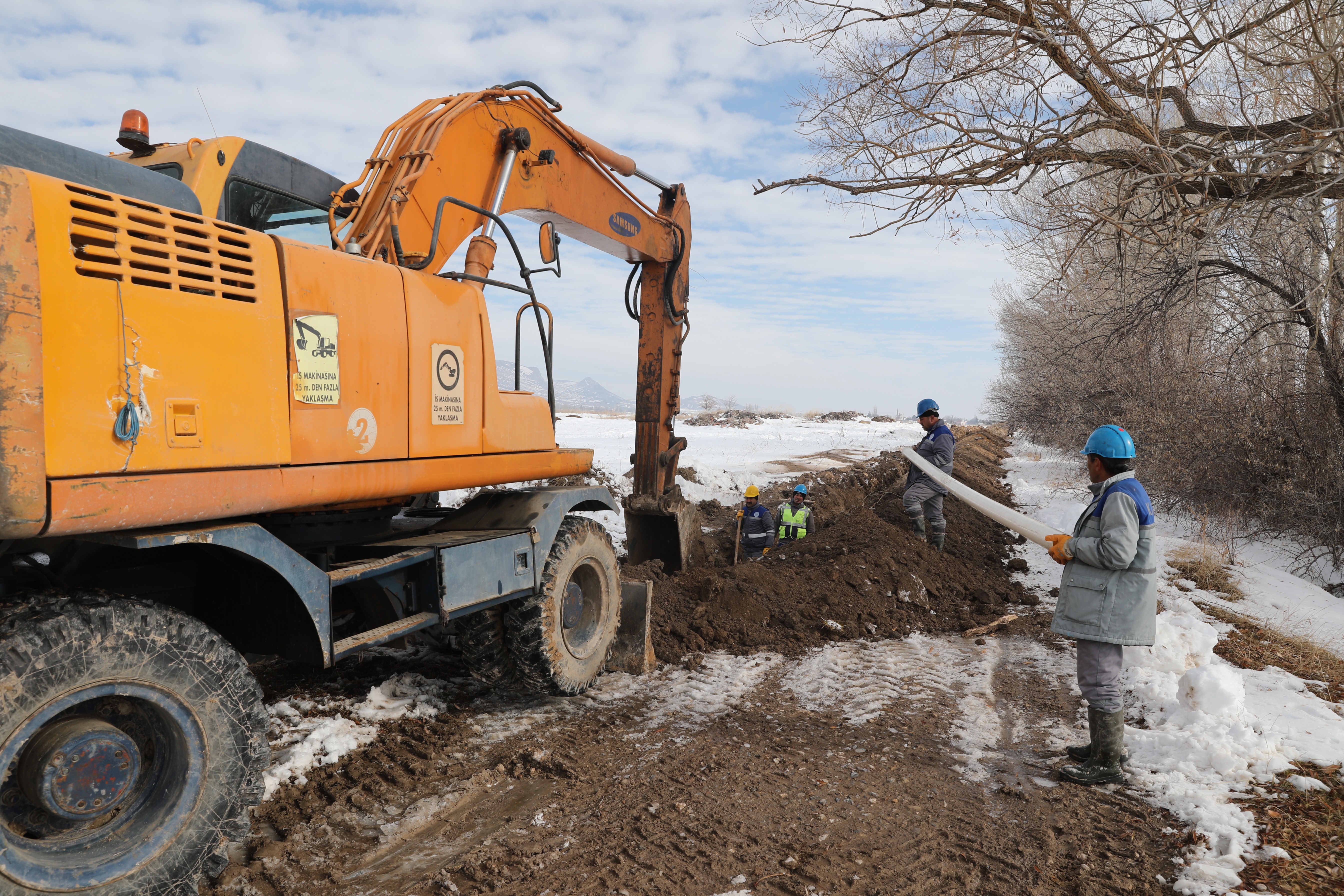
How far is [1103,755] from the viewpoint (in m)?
3.87

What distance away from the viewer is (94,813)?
8.08ft

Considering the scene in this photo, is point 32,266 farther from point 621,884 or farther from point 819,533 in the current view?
point 819,533

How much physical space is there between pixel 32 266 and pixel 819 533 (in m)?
8.83

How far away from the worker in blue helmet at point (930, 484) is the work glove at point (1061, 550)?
A: 5.24 m

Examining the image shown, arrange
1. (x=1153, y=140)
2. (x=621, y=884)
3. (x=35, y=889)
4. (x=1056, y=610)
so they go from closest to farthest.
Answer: (x=35, y=889) < (x=621, y=884) < (x=1056, y=610) < (x=1153, y=140)

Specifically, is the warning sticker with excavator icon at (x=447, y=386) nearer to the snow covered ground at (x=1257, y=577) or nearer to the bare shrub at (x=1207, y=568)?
the snow covered ground at (x=1257, y=577)

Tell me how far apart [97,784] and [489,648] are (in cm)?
233

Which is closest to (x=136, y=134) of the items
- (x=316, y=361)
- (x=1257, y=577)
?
(x=316, y=361)

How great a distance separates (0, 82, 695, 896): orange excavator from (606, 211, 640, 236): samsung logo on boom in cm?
142

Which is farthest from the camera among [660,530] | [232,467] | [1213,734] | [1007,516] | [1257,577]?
[1257,577]

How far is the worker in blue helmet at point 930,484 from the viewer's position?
31.4 feet

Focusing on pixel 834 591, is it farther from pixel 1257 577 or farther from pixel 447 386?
pixel 1257 577

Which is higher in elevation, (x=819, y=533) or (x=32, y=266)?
(x=32, y=266)

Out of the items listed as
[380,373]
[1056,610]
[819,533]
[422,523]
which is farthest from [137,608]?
[819,533]
